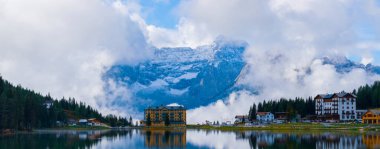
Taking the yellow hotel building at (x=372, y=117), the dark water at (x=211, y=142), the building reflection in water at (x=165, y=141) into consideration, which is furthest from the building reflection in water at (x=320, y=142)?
the yellow hotel building at (x=372, y=117)

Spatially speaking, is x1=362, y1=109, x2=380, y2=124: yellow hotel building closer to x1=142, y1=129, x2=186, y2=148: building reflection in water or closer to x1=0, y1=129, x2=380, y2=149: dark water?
x1=0, y1=129, x2=380, y2=149: dark water

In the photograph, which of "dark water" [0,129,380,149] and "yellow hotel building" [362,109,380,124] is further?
"yellow hotel building" [362,109,380,124]

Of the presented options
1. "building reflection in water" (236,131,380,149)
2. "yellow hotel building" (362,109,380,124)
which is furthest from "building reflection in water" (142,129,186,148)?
"yellow hotel building" (362,109,380,124)

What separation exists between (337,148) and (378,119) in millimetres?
117998

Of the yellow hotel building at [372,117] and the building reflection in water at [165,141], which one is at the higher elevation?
the yellow hotel building at [372,117]

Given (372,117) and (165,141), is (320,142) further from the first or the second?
(372,117)

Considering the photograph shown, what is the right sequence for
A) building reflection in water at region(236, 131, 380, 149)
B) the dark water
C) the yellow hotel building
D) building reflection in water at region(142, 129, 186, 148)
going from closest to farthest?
1. building reflection in water at region(236, 131, 380, 149)
2. the dark water
3. building reflection in water at region(142, 129, 186, 148)
4. the yellow hotel building

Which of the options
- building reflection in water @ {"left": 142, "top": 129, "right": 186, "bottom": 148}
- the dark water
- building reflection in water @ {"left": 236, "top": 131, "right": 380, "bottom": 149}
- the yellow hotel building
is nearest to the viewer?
building reflection in water @ {"left": 236, "top": 131, "right": 380, "bottom": 149}

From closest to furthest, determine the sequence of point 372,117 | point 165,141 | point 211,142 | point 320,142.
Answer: point 320,142, point 211,142, point 165,141, point 372,117


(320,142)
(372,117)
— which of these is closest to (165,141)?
(320,142)

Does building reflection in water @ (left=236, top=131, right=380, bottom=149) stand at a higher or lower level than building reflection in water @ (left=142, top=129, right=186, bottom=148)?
higher

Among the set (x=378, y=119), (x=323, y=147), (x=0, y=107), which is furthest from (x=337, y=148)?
(x=378, y=119)

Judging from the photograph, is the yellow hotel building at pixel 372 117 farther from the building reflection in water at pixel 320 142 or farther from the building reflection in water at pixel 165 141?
the building reflection in water at pixel 320 142

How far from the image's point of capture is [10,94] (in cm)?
18350
